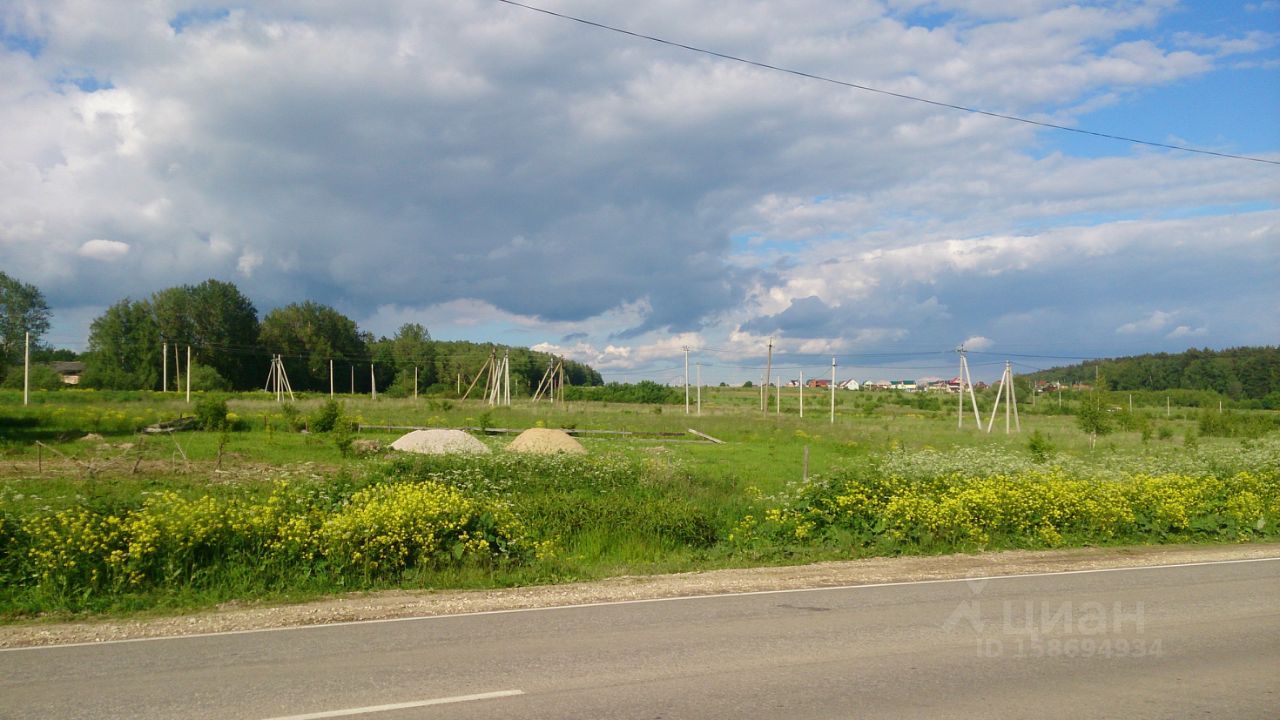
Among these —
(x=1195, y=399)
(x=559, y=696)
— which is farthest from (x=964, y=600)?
(x=1195, y=399)

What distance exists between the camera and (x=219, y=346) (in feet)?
331

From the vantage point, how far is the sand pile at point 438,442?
105ft

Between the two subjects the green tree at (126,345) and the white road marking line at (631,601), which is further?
the green tree at (126,345)

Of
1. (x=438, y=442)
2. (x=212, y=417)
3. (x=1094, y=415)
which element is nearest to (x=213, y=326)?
(x=212, y=417)

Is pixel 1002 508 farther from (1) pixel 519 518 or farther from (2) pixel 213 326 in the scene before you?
(2) pixel 213 326

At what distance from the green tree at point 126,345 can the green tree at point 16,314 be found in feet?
21.4

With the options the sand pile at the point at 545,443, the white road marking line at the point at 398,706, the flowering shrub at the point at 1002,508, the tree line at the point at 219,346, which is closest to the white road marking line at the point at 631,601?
the flowering shrub at the point at 1002,508

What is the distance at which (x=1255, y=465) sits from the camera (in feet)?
67.4

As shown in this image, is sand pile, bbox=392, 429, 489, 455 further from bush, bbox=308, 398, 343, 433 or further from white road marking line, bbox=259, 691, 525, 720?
white road marking line, bbox=259, 691, 525, 720

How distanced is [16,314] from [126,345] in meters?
12.3

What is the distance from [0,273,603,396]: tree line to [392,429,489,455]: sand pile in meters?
40.9

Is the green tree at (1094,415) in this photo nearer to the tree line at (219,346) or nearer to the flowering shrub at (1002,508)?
the flowering shrub at (1002,508)

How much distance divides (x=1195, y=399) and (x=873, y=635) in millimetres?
96536

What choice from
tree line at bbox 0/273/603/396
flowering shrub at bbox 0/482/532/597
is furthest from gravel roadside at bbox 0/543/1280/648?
tree line at bbox 0/273/603/396
